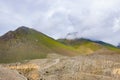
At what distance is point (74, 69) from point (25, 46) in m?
84.4

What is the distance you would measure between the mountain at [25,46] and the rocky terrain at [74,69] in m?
57.6

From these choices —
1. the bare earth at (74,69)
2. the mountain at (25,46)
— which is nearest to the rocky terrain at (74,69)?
the bare earth at (74,69)

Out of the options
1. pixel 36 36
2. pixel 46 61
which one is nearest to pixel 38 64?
pixel 46 61

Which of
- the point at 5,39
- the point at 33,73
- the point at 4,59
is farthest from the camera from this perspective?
the point at 5,39

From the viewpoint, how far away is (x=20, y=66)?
97.6 m

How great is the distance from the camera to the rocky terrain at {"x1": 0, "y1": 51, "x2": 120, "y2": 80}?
7989 centimetres

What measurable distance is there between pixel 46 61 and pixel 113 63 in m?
19.3

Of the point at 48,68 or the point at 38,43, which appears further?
the point at 38,43

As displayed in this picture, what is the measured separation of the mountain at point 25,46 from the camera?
157750 millimetres

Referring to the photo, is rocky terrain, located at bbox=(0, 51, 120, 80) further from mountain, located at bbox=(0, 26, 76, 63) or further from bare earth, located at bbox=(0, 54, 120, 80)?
mountain, located at bbox=(0, 26, 76, 63)

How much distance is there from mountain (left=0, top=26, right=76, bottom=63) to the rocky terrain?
5764 cm

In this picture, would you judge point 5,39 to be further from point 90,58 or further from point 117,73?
point 117,73

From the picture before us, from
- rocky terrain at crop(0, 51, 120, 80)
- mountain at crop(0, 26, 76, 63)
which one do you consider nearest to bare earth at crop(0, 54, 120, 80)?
rocky terrain at crop(0, 51, 120, 80)

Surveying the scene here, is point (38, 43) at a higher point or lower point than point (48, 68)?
higher
